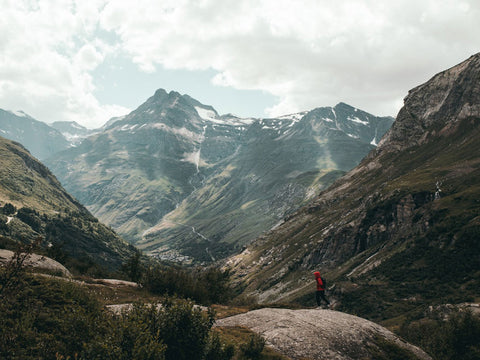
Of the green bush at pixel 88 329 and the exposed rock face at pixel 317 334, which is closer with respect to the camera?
the green bush at pixel 88 329

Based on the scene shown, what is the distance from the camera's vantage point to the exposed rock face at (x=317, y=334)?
110 ft

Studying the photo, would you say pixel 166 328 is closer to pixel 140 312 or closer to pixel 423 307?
pixel 140 312

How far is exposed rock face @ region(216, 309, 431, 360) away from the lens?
110 feet

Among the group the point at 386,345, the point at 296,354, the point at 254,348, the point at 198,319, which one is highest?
the point at 198,319

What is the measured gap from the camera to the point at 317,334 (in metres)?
36.1

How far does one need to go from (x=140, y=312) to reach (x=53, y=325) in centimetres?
772

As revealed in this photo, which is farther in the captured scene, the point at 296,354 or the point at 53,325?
the point at 296,354

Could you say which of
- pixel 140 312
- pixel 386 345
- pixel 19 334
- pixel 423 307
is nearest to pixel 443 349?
pixel 386 345

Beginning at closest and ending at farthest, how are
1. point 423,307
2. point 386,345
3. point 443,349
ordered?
1. point 386,345
2. point 443,349
3. point 423,307

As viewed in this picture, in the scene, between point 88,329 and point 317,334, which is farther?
point 317,334

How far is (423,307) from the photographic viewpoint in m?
180

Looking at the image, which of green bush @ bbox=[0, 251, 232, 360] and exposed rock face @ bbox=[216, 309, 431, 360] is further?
exposed rock face @ bbox=[216, 309, 431, 360]

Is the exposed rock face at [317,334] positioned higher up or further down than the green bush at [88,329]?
further down

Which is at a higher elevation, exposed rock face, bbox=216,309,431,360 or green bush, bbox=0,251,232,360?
green bush, bbox=0,251,232,360
